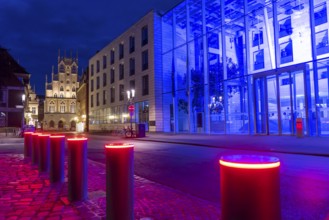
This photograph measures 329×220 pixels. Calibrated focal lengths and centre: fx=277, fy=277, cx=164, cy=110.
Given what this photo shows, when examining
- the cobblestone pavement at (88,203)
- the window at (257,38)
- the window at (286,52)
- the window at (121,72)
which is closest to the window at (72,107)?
the window at (121,72)

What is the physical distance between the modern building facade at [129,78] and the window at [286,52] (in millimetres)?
15928

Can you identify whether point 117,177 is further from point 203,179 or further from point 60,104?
point 60,104

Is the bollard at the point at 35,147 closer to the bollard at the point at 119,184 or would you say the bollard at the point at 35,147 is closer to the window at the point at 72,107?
the bollard at the point at 119,184

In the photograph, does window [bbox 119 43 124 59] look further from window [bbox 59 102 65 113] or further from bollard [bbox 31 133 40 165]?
window [bbox 59 102 65 113]

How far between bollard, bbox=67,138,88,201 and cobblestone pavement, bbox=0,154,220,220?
0.52ft

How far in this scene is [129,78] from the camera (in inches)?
1646

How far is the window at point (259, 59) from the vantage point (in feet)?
78.7

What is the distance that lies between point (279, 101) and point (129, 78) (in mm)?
24983

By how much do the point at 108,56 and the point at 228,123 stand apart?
31170mm

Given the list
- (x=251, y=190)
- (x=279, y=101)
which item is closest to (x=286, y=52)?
(x=279, y=101)

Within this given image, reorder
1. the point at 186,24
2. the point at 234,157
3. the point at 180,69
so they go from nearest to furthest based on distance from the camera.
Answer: the point at 234,157 → the point at 186,24 → the point at 180,69

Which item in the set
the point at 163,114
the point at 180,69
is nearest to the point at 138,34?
the point at 180,69

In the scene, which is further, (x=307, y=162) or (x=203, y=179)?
(x=307, y=162)

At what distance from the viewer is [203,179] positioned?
6938 millimetres
